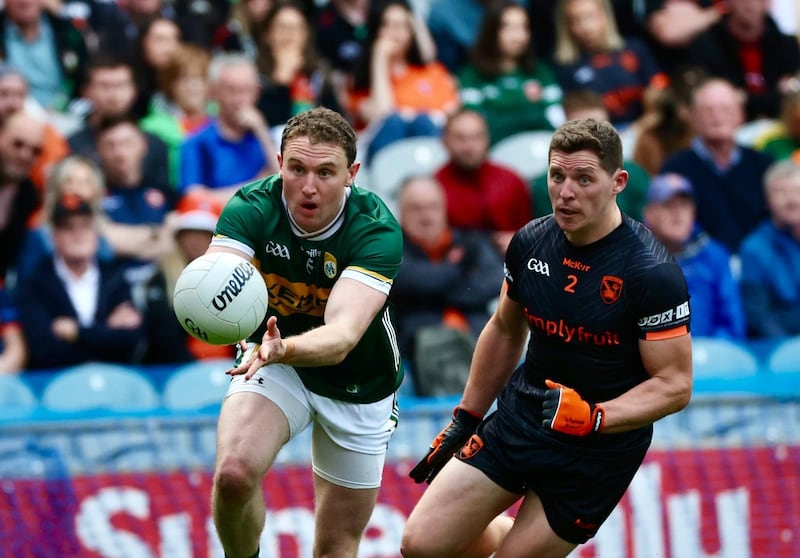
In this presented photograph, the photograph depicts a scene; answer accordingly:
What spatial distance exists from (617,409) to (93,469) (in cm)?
365

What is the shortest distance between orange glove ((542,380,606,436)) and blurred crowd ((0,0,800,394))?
327cm

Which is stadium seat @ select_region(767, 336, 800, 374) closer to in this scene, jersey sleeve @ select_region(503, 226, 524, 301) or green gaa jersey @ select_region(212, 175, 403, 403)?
jersey sleeve @ select_region(503, 226, 524, 301)

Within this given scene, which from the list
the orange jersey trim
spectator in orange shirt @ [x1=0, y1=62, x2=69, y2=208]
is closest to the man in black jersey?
the orange jersey trim

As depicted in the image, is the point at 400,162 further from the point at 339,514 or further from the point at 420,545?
the point at 420,545

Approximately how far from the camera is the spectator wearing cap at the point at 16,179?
10.4m

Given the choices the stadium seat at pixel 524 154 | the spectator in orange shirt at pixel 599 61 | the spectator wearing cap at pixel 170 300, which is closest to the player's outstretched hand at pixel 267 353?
the spectator wearing cap at pixel 170 300

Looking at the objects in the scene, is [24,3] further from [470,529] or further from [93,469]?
[470,529]

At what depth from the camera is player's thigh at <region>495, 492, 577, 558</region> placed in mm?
6109

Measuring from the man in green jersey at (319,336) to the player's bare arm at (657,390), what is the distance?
3.90ft

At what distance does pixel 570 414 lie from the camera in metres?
5.80

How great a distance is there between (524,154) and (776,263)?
2.32 m

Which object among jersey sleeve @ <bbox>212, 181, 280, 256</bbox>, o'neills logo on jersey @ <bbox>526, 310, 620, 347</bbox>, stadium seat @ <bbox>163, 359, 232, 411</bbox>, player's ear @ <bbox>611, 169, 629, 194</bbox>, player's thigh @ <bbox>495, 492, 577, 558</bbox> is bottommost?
stadium seat @ <bbox>163, 359, 232, 411</bbox>

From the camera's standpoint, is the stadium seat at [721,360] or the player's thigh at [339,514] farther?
the stadium seat at [721,360]

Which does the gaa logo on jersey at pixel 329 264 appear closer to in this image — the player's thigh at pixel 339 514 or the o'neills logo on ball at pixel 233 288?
the o'neills logo on ball at pixel 233 288
